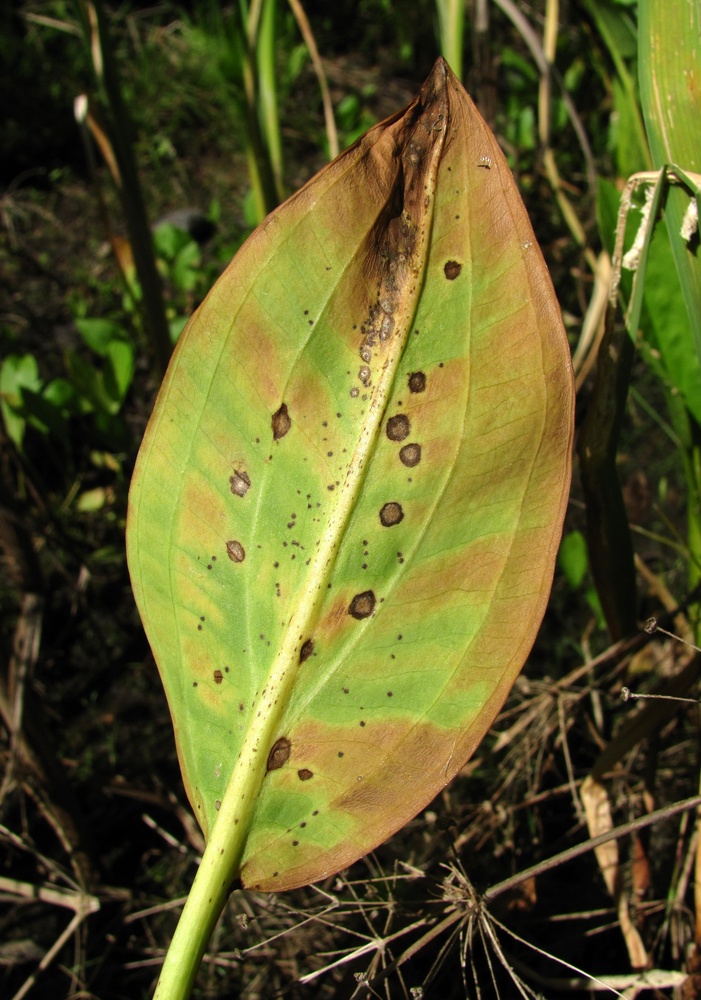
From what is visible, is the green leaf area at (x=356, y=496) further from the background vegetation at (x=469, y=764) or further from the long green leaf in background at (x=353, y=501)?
the background vegetation at (x=469, y=764)

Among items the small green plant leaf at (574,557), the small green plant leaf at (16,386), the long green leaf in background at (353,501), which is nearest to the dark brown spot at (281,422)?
the long green leaf in background at (353,501)

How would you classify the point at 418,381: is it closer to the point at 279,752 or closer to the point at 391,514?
the point at 391,514

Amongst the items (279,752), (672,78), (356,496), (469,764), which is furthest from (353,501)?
(469,764)

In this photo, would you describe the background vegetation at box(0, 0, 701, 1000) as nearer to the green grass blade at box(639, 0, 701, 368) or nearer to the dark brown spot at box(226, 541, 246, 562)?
the green grass blade at box(639, 0, 701, 368)

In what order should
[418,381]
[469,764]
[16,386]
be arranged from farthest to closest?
[16,386]
[469,764]
[418,381]

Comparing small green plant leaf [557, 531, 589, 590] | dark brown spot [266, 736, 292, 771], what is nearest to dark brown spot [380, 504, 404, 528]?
dark brown spot [266, 736, 292, 771]

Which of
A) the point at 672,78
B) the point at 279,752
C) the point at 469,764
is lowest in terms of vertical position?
the point at 469,764

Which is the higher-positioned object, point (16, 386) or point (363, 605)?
point (16, 386)
